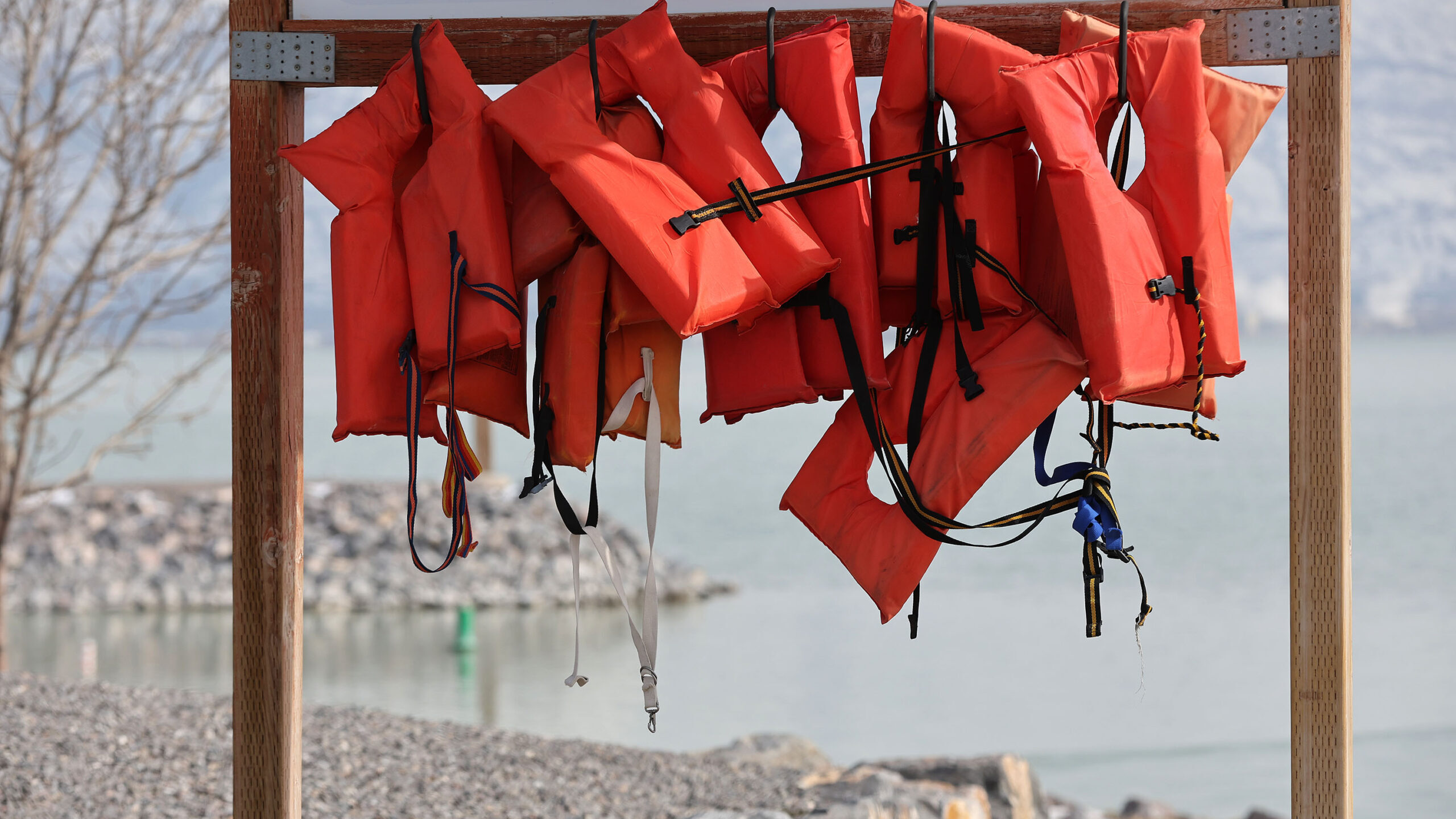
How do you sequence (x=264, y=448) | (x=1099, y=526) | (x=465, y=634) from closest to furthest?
(x=1099, y=526), (x=264, y=448), (x=465, y=634)

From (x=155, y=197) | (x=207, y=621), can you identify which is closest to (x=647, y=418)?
(x=155, y=197)

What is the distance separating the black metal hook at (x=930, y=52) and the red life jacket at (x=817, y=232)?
12cm

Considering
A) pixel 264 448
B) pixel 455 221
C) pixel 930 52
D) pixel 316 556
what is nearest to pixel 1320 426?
pixel 930 52

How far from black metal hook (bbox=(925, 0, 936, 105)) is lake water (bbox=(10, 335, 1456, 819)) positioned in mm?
907

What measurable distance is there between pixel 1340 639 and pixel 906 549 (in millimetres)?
794

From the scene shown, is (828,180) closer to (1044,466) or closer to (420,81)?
(1044,466)

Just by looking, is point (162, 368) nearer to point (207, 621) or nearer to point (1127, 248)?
point (207, 621)

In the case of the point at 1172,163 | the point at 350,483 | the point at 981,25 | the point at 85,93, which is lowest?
the point at 350,483

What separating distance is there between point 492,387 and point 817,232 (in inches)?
23.7

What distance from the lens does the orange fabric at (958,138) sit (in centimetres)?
178

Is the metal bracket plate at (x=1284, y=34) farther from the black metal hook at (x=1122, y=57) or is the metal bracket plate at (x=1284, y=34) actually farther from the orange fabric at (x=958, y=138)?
the orange fabric at (x=958, y=138)

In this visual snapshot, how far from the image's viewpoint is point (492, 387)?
6.28 feet

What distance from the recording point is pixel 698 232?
1738mm

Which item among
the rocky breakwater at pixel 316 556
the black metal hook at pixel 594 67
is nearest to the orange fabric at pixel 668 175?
the black metal hook at pixel 594 67
